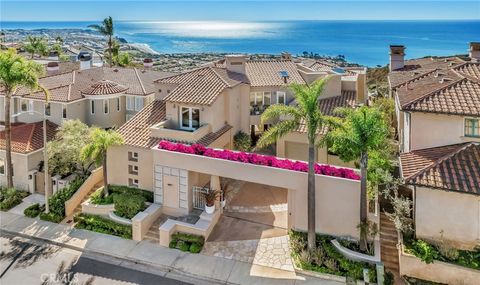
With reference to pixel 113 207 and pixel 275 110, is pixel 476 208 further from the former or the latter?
pixel 113 207

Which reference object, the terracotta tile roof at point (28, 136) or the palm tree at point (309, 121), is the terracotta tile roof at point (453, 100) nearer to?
the palm tree at point (309, 121)

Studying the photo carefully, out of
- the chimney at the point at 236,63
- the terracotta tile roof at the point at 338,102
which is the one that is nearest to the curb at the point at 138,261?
the terracotta tile roof at the point at 338,102

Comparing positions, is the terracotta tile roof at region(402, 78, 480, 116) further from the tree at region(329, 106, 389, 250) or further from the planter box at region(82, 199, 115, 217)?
the planter box at region(82, 199, 115, 217)

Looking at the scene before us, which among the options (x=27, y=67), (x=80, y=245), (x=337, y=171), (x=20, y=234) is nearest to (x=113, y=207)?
(x=80, y=245)

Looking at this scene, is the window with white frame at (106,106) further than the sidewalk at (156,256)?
Yes

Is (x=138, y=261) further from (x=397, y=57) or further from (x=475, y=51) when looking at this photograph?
(x=475, y=51)

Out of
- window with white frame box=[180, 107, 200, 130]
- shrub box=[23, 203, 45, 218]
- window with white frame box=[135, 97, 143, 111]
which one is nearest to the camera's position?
shrub box=[23, 203, 45, 218]

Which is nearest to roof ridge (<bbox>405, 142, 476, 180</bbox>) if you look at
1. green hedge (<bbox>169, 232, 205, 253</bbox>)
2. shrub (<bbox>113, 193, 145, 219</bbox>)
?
green hedge (<bbox>169, 232, 205, 253</bbox>)
